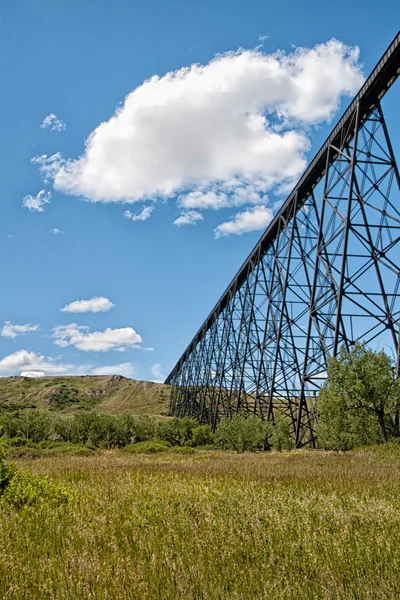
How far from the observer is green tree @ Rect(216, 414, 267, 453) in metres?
30.6

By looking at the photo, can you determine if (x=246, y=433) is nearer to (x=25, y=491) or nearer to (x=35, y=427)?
(x=35, y=427)

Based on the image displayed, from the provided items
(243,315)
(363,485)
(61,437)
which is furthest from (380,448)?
(61,437)

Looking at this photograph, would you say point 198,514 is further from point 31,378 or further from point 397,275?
point 31,378

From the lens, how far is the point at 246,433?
31.1 metres

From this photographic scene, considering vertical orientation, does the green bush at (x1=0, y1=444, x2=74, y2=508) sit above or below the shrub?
above

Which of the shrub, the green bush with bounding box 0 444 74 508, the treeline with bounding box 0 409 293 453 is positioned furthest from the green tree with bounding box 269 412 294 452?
the green bush with bounding box 0 444 74 508

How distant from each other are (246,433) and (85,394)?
4646 inches

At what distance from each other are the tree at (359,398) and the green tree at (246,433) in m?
11.8

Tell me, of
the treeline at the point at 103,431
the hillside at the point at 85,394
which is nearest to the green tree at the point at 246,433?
the treeline at the point at 103,431

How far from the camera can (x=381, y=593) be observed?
2443mm

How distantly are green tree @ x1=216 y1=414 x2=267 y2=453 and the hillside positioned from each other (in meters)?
73.4

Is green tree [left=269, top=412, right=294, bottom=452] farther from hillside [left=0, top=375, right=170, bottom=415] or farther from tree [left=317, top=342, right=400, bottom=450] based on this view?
hillside [left=0, top=375, right=170, bottom=415]

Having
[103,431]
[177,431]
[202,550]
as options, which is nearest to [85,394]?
[103,431]

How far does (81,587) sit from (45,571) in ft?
1.73
